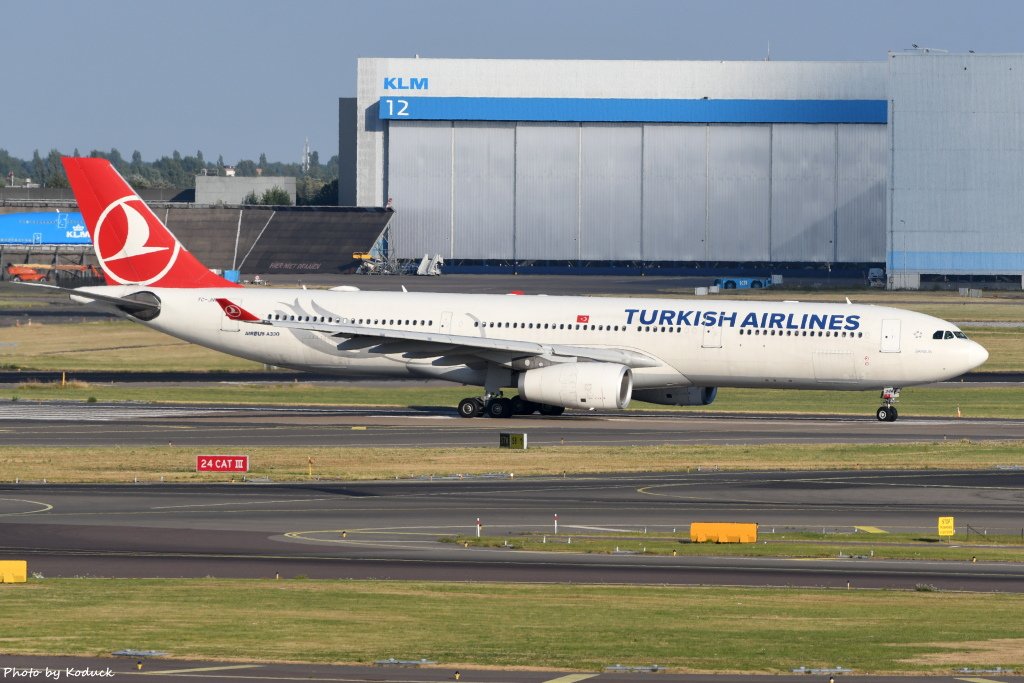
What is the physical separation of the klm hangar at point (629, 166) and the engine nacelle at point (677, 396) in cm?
10807

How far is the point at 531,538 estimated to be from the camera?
32000 millimetres

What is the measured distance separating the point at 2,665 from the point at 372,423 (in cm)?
3852

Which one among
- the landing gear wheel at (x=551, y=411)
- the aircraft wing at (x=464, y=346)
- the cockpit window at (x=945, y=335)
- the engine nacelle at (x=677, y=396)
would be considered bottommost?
the landing gear wheel at (x=551, y=411)

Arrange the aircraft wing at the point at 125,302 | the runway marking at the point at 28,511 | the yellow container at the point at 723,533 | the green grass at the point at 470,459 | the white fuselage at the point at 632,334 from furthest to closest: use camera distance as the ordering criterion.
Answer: the aircraft wing at the point at 125,302
the white fuselage at the point at 632,334
the green grass at the point at 470,459
the runway marking at the point at 28,511
the yellow container at the point at 723,533

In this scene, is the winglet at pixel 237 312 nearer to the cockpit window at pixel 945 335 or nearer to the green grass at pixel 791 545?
the cockpit window at pixel 945 335

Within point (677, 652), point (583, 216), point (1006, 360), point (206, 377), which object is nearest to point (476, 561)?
point (677, 652)

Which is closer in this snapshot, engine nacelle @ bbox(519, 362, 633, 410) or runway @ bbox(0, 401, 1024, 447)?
runway @ bbox(0, 401, 1024, 447)

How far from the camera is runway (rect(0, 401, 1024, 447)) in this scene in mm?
51000

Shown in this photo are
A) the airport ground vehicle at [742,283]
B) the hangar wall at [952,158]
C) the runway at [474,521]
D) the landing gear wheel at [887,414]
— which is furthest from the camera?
the airport ground vehicle at [742,283]

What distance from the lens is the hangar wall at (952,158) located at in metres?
141

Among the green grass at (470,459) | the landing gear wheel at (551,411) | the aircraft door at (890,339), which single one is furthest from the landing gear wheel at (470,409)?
the aircraft door at (890,339)

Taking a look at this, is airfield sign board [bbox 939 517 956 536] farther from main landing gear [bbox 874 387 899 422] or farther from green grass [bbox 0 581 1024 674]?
main landing gear [bbox 874 387 899 422]

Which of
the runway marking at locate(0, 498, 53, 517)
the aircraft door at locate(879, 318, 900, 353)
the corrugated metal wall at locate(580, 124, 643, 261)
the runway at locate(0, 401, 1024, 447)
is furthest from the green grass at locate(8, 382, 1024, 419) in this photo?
the corrugated metal wall at locate(580, 124, 643, 261)

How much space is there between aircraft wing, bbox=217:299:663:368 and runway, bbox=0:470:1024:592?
14187 mm
